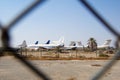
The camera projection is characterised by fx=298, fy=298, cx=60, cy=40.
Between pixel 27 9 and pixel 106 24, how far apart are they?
0.56 metres

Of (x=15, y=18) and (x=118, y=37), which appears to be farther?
(x=118, y=37)

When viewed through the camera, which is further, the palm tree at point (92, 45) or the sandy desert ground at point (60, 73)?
the palm tree at point (92, 45)

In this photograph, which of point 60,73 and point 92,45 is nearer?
point 60,73

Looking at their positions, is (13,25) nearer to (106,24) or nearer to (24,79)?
(106,24)

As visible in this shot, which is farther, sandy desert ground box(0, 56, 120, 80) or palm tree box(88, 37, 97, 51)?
palm tree box(88, 37, 97, 51)

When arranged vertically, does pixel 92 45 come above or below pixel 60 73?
above

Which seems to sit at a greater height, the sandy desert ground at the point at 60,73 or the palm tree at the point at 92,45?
the palm tree at the point at 92,45

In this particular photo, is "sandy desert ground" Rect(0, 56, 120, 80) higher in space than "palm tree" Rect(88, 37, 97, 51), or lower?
lower

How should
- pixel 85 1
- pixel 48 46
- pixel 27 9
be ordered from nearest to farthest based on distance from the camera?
pixel 27 9, pixel 85 1, pixel 48 46

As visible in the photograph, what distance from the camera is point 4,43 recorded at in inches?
46.3

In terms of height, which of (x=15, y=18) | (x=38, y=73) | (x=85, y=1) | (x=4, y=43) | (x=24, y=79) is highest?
(x=85, y=1)

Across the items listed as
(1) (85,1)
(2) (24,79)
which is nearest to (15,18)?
(1) (85,1)

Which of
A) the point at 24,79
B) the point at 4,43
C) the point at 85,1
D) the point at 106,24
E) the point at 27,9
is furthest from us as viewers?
the point at 24,79

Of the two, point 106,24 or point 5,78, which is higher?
point 106,24
